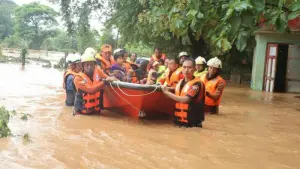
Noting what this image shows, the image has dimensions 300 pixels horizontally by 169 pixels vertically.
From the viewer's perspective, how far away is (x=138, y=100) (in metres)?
6.70

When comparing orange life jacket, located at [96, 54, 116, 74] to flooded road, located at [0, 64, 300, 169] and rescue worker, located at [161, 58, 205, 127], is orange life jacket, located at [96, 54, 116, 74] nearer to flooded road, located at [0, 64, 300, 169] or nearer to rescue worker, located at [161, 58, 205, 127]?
flooded road, located at [0, 64, 300, 169]

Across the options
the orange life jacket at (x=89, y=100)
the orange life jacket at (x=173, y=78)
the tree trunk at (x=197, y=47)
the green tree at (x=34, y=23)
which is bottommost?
the orange life jacket at (x=89, y=100)

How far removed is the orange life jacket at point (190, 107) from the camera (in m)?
5.97

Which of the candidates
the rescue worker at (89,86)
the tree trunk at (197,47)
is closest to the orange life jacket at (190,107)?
the rescue worker at (89,86)

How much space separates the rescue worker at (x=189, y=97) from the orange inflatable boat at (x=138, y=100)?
0.44m

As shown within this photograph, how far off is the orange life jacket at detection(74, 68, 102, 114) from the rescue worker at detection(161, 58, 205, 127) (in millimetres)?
1486

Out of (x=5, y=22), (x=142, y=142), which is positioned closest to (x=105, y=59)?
(x=142, y=142)

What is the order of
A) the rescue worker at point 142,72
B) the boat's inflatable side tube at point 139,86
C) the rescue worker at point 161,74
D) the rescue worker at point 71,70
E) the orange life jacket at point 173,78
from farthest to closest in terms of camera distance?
the rescue worker at point 142,72
the rescue worker at point 161,74
the rescue worker at point 71,70
the orange life jacket at point 173,78
the boat's inflatable side tube at point 139,86

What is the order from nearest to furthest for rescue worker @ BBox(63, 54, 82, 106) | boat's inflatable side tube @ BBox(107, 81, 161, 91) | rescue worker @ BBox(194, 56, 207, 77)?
1. boat's inflatable side tube @ BBox(107, 81, 161, 91)
2. rescue worker @ BBox(63, 54, 82, 106)
3. rescue worker @ BBox(194, 56, 207, 77)

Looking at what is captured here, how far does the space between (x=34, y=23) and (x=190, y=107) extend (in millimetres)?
48981

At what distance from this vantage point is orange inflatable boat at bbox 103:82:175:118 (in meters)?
6.54

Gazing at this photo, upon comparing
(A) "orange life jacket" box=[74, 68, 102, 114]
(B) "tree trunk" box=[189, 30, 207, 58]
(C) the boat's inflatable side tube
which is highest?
(B) "tree trunk" box=[189, 30, 207, 58]

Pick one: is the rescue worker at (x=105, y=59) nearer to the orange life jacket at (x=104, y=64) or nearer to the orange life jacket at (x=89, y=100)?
the orange life jacket at (x=104, y=64)

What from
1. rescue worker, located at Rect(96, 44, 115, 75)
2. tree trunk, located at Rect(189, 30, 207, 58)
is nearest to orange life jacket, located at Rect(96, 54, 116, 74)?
rescue worker, located at Rect(96, 44, 115, 75)
